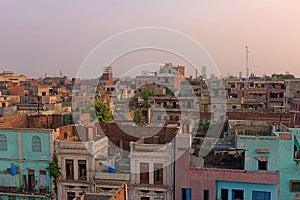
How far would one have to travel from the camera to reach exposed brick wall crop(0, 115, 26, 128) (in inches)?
877

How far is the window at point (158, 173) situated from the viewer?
1834 cm

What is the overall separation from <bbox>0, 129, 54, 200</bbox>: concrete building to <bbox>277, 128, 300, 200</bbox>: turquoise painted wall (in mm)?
13328

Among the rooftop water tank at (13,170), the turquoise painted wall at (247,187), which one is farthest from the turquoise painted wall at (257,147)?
the rooftop water tank at (13,170)

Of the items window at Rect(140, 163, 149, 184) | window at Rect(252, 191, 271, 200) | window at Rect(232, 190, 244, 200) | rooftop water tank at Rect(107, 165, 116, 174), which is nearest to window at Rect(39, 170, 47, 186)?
rooftop water tank at Rect(107, 165, 116, 174)

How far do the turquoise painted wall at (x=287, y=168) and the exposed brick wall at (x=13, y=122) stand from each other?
1760 centimetres

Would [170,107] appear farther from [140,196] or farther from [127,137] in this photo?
[140,196]

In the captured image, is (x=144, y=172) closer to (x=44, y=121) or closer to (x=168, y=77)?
(x=44, y=121)

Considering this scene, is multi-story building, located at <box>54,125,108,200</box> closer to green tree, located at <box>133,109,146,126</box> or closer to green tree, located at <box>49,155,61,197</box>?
green tree, located at <box>49,155,61,197</box>

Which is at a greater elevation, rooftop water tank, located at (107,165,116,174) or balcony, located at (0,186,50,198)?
rooftop water tank, located at (107,165,116,174)

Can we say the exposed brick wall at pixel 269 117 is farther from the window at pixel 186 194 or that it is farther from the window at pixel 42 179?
the window at pixel 42 179

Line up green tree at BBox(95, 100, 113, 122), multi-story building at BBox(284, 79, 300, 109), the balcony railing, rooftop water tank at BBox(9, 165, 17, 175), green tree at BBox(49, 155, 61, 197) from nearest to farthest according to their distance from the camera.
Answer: green tree at BBox(49, 155, 61, 197) < the balcony railing < rooftop water tank at BBox(9, 165, 17, 175) < green tree at BBox(95, 100, 113, 122) < multi-story building at BBox(284, 79, 300, 109)

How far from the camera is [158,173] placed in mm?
18406

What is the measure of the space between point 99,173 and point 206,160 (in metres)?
6.37

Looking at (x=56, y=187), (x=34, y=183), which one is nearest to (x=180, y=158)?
(x=56, y=187)
